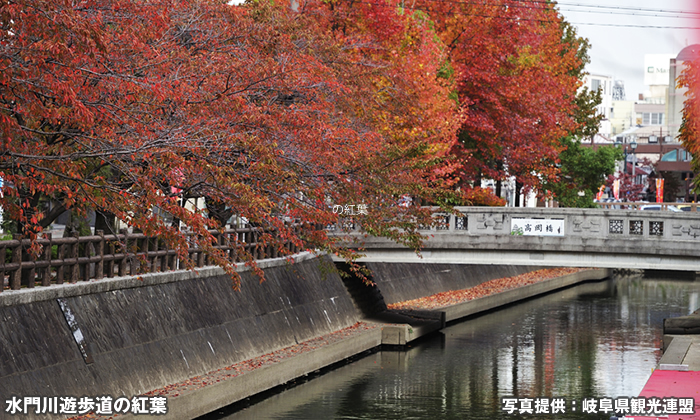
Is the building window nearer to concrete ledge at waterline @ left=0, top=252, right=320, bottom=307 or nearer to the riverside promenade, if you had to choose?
the riverside promenade

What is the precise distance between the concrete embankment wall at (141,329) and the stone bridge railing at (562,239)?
4.42 m

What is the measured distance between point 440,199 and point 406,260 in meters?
3.25

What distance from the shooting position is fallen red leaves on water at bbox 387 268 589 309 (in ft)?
130

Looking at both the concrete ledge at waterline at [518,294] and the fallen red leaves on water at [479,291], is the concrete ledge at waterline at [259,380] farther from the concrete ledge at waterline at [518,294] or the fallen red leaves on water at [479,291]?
the concrete ledge at waterline at [518,294]

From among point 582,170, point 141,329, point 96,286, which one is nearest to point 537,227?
point 141,329

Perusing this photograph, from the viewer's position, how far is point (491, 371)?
28.4 m

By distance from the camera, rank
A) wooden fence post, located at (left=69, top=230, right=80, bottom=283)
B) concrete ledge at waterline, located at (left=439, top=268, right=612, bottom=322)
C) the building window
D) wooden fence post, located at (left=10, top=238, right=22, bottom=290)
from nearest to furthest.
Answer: wooden fence post, located at (left=10, top=238, right=22, bottom=290) → wooden fence post, located at (left=69, top=230, right=80, bottom=283) → concrete ledge at waterline, located at (left=439, top=268, right=612, bottom=322) → the building window

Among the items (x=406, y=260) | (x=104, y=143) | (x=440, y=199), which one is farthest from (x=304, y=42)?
(x=104, y=143)

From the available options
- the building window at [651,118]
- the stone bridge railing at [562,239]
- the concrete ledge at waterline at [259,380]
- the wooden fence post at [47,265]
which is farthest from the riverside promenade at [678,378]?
the building window at [651,118]

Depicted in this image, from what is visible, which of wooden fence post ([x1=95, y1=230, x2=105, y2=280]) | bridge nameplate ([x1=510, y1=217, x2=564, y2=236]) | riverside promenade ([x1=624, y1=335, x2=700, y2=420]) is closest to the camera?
riverside promenade ([x1=624, y1=335, x2=700, y2=420])

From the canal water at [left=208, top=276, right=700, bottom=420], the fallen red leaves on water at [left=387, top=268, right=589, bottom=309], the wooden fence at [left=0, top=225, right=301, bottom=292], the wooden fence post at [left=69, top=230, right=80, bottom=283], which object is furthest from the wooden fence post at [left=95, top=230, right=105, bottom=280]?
the fallen red leaves on water at [left=387, top=268, right=589, bottom=309]

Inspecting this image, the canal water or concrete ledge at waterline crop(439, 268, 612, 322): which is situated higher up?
concrete ledge at waterline crop(439, 268, 612, 322)

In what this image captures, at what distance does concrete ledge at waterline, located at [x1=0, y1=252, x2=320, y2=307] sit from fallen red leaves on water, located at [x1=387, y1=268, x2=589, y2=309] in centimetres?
1416

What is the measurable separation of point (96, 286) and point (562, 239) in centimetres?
1613
